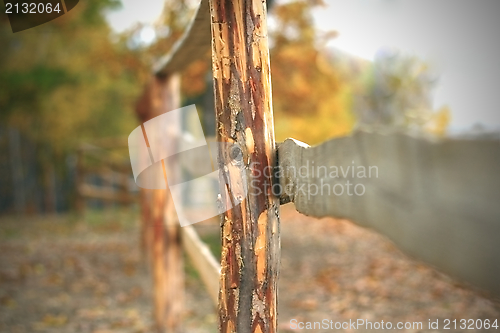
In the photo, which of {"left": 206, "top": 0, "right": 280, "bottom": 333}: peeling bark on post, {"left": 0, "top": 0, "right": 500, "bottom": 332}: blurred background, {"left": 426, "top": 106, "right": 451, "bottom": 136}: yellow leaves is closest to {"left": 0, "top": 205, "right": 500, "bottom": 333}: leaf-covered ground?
{"left": 0, "top": 0, "right": 500, "bottom": 332}: blurred background

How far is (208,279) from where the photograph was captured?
5.79 ft

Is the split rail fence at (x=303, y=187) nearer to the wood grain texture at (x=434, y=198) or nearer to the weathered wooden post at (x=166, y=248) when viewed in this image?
the wood grain texture at (x=434, y=198)

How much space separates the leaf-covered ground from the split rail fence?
4.34 feet

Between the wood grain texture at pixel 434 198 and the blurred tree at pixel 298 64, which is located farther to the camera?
the blurred tree at pixel 298 64

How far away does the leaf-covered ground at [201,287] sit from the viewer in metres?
2.91

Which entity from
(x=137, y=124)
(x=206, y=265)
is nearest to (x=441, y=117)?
(x=137, y=124)

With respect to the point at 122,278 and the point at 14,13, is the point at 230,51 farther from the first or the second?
the point at 122,278

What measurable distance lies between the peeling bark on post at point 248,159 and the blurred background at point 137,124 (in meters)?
0.28

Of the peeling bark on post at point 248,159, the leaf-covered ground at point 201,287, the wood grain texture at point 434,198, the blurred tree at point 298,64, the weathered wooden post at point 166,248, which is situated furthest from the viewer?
the blurred tree at point 298,64

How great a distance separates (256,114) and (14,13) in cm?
263

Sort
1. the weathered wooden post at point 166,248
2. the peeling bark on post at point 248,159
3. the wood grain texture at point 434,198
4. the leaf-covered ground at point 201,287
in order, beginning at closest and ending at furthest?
the wood grain texture at point 434,198 < the peeling bark on post at point 248,159 < the weathered wooden post at point 166,248 < the leaf-covered ground at point 201,287

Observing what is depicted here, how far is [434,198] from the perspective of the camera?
19.3 inches

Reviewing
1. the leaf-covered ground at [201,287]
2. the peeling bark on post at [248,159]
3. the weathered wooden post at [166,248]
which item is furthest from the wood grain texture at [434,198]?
the weathered wooden post at [166,248]

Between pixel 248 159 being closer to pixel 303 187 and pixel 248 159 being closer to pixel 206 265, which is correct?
pixel 303 187
